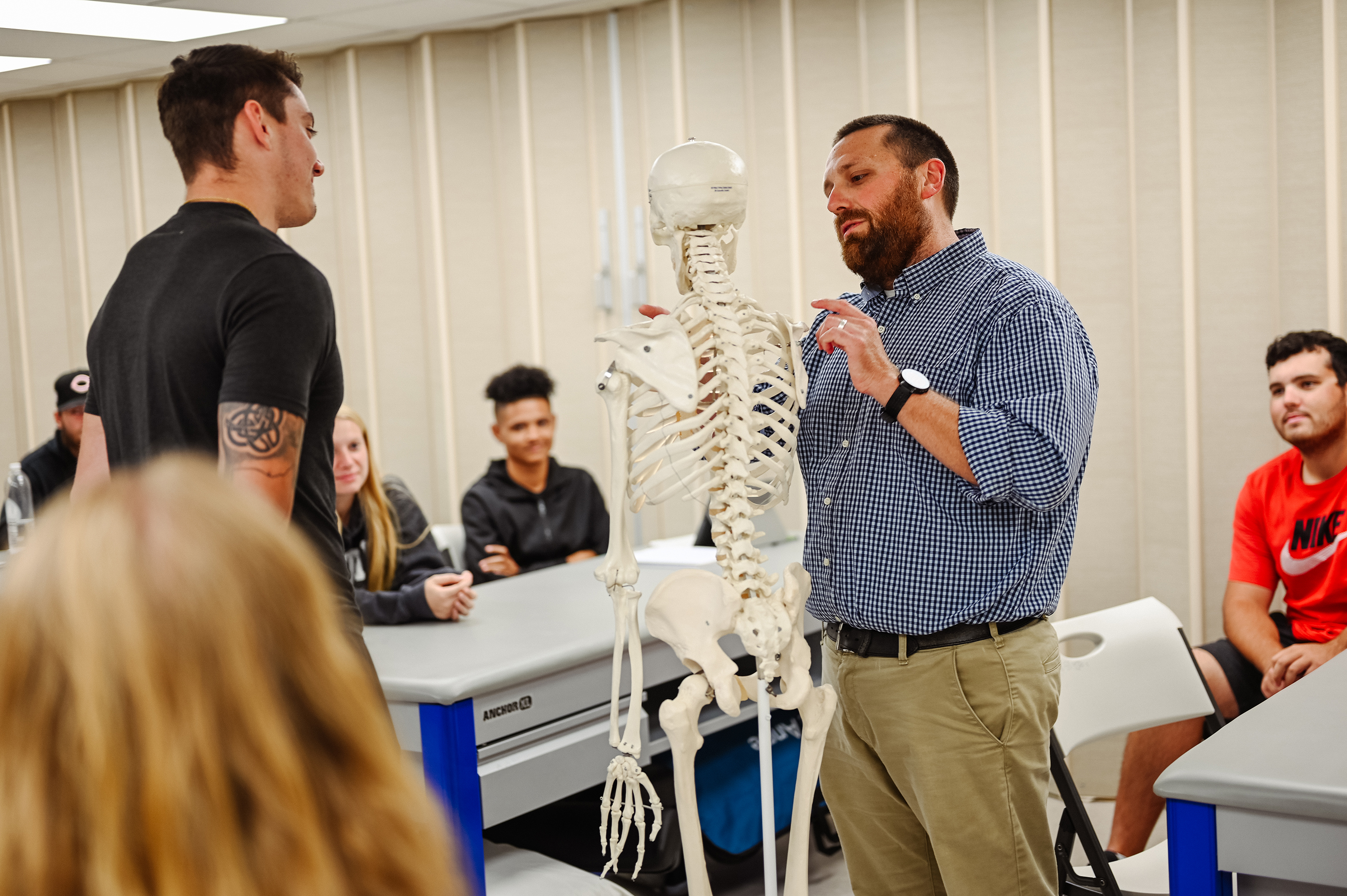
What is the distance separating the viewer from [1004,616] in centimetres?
172

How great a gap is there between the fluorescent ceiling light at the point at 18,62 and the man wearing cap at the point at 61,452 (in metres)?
1.48

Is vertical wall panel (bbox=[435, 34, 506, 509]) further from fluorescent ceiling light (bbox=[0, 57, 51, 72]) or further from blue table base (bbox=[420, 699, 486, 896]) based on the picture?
blue table base (bbox=[420, 699, 486, 896])

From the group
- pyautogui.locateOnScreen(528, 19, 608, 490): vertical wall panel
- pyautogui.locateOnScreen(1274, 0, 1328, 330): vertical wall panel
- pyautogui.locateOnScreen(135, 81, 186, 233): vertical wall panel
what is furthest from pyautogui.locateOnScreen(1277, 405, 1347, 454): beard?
pyautogui.locateOnScreen(135, 81, 186, 233): vertical wall panel

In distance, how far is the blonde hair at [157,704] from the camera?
541 mm

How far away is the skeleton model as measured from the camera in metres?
1.60

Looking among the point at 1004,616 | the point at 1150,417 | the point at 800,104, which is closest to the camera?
the point at 1004,616

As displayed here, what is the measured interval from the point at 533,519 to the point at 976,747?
2.07 metres

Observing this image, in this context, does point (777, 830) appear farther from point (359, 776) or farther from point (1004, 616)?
point (359, 776)

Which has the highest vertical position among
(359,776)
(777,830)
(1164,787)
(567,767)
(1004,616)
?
(359,776)

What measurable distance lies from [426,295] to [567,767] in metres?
2.85

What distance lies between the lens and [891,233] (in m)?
1.87

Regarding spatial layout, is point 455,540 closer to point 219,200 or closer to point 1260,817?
point 219,200

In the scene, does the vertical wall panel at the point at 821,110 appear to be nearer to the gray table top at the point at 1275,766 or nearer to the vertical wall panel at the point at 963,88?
the vertical wall panel at the point at 963,88

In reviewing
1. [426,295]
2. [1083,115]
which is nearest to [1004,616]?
[1083,115]
